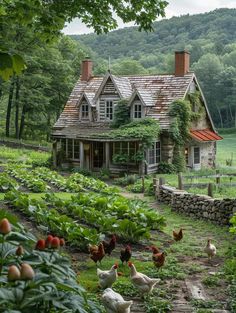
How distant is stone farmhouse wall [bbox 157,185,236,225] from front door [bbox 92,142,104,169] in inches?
529

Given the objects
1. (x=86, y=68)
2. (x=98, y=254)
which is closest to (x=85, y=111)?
(x=86, y=68)

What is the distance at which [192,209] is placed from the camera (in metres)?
17.6

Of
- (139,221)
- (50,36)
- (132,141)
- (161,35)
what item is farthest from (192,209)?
(161,35)

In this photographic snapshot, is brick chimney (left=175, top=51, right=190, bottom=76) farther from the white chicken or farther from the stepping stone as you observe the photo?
the white chicken

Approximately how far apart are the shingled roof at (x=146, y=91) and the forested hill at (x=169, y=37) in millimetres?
93839

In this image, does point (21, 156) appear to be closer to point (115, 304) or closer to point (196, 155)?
point (196, 155)

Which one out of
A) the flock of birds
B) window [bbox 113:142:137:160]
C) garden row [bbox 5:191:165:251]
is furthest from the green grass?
the flock of birds

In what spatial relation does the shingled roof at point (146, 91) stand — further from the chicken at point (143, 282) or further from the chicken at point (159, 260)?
the chicken at point (143, 282)

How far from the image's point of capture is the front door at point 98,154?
33.8 m

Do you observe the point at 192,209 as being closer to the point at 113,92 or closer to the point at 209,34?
the point at 113,92

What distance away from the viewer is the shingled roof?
3297cm

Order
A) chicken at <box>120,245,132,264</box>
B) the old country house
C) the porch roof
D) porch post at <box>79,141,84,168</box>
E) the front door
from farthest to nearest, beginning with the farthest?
the front door → porch post at <box>79,141,84,168</box> → the old country house → the porch roof → chicken at <box>120,245,132,264</box>


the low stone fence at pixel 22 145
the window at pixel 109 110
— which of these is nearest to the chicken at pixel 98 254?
the window at pixel 109 110

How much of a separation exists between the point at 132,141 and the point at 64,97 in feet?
84.0
